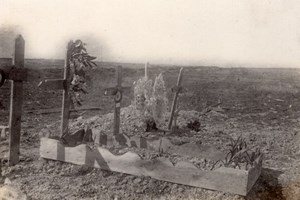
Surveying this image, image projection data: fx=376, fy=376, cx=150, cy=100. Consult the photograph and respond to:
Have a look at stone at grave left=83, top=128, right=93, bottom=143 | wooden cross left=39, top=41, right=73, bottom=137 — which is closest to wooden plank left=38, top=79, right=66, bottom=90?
wooden cross left=39, top=41, right=73, bottom=137

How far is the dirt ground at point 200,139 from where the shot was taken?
17.3 feet

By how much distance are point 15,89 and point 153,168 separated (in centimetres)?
248

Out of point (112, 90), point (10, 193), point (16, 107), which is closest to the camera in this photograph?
point (10, 193)

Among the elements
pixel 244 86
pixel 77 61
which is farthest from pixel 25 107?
pixel 244 86

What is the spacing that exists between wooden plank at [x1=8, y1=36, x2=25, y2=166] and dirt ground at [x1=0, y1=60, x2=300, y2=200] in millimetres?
242

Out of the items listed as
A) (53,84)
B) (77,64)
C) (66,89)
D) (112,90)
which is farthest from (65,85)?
(112,90)

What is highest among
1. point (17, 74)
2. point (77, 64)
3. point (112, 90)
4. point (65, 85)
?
point (77, 64)

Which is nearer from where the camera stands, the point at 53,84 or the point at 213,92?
the point at 53,84

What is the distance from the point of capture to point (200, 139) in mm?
8391

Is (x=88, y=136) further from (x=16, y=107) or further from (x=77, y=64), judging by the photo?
(x=16, y=107)

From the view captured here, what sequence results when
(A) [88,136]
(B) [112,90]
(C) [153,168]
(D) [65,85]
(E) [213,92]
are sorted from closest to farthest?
1. (C) [153,168]
2. (D) [65,85]
3. (A) [88,136]
4. (B) [112,90]
5. (E) [213,92]

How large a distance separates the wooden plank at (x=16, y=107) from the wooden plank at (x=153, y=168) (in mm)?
468

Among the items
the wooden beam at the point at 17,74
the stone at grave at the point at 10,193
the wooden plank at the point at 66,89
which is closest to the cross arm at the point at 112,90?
the wooden plank at the point at 66,89

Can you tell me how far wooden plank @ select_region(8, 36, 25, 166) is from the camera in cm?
582
